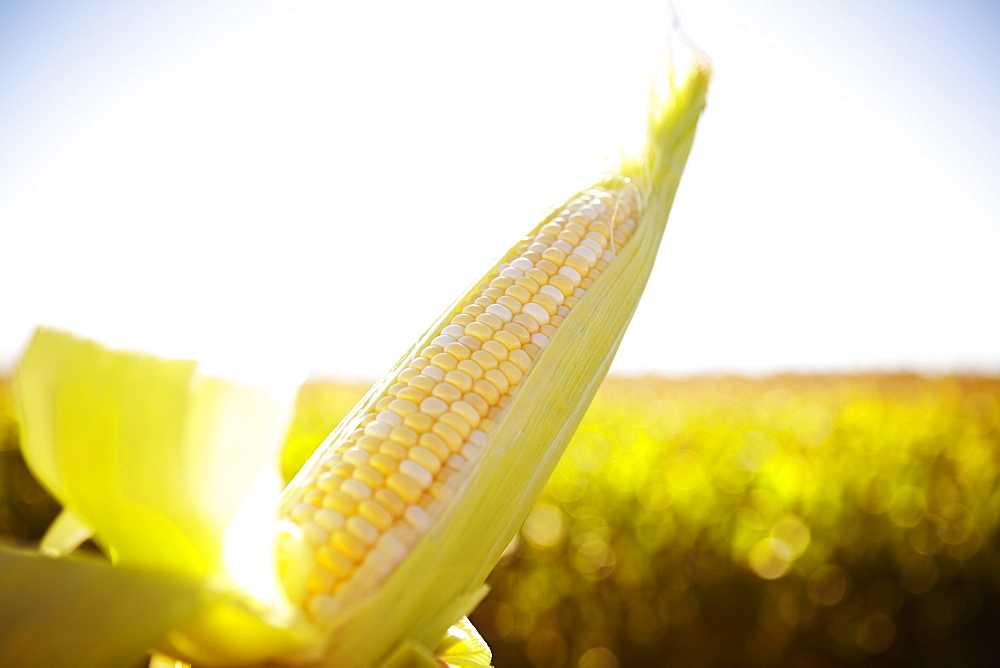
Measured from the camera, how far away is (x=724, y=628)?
2564mm

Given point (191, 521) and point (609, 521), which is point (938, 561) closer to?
point (609, 521)

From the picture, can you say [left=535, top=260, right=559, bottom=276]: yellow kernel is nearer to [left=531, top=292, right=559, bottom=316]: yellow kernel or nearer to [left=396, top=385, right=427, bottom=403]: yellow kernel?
[left=531, top=292, right=559, bottom=316]: yellow kernel

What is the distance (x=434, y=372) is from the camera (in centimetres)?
107

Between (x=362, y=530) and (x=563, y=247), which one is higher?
(x=563, y=247)

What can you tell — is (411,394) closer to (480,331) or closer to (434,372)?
(434,372)

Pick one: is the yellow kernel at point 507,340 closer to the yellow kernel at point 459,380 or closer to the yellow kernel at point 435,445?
the yellow kernel at point 459,380

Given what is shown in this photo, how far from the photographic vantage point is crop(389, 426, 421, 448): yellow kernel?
975mm

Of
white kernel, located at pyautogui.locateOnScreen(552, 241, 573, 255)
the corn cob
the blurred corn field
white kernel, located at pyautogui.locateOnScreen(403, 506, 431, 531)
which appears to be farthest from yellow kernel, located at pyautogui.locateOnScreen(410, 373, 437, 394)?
the blurred corn field

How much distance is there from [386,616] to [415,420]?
11.7 inches

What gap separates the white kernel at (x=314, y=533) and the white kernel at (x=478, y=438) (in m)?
0.28

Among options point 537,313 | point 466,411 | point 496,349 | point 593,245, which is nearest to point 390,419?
point 466,411

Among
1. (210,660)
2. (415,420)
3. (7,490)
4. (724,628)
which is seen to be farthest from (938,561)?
(7,490)

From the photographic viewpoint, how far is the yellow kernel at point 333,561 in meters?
0.85

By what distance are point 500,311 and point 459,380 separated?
0.60 feet
